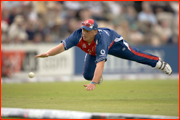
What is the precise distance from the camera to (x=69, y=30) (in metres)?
15.0

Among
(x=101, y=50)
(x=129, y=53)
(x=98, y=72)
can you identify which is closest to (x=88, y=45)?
(x=101, y=50)

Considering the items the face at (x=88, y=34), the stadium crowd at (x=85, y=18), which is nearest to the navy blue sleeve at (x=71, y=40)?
the face at (x=88, y=34)

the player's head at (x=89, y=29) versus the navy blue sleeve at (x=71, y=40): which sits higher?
the player's head at (x=89, y=29)

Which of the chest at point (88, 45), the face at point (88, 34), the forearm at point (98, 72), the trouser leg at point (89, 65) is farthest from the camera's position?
the trouser leg at point (89, 65)

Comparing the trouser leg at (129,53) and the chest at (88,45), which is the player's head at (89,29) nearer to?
the chest at (88,45)

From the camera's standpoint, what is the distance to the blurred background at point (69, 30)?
1367cm

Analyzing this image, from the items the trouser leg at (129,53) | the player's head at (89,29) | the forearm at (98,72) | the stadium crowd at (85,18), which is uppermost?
the stadium crowd at (85,18)

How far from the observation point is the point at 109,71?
14.4 m

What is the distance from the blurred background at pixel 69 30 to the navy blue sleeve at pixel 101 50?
7.49 metres

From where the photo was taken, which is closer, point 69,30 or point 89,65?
point 89,65

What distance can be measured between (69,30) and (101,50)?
890 centimetres

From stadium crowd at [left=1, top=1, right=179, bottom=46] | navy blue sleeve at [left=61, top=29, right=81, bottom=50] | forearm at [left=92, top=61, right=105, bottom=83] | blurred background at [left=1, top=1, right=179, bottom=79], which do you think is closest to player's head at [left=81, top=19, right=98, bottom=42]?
navy blue sleeve at [left=61, top=29, right=81, bottom=50]

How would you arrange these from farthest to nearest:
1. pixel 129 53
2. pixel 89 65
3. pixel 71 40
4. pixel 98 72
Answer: pixel 89 65
pixel 129 53
pixel 71 40
pixel 98 72

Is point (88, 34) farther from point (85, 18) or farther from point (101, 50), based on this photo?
point (85, 18)
